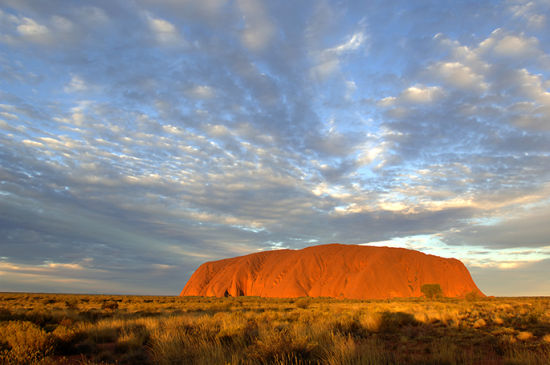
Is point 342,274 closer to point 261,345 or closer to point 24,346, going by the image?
point 261,345

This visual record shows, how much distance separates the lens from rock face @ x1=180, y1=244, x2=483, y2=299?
67.1 m

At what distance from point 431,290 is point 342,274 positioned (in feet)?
61.0

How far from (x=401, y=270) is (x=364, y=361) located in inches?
2843

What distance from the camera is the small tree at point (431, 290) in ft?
210

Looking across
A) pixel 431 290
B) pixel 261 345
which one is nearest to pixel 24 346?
pixel 261 345

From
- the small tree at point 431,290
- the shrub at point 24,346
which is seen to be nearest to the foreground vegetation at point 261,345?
the shrub at point 24,346

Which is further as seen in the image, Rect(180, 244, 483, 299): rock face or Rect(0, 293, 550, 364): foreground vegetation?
Rect(180, 244, 483, 299): rock face

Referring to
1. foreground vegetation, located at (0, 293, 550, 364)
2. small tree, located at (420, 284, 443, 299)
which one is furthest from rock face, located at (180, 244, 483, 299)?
foreground vegetation, located at (0, 293, 550, 364)

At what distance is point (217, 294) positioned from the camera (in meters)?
Result: 86.1

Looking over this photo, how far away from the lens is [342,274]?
73.2m

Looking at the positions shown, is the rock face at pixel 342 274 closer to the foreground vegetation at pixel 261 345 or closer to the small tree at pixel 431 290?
the small tree at pixel 431 290

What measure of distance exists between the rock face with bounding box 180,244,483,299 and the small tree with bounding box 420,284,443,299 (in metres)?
1.61

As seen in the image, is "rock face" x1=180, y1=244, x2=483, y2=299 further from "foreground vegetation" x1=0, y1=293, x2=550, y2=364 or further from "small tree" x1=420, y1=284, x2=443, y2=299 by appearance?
"foreground vegetation" x1=0, y1=293, x2=550, y2=364

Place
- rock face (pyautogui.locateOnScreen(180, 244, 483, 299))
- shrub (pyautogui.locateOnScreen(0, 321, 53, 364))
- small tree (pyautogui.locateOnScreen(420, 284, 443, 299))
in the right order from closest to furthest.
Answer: shrub (pyautogui.locateOnScreen(0, 321, 53, 364)) < small tree (pyautogui.locateOnScreen(420, 284, 443, 299)) < rock face (pyautogui.locateOnScreen(180, 244, 483, 299))
